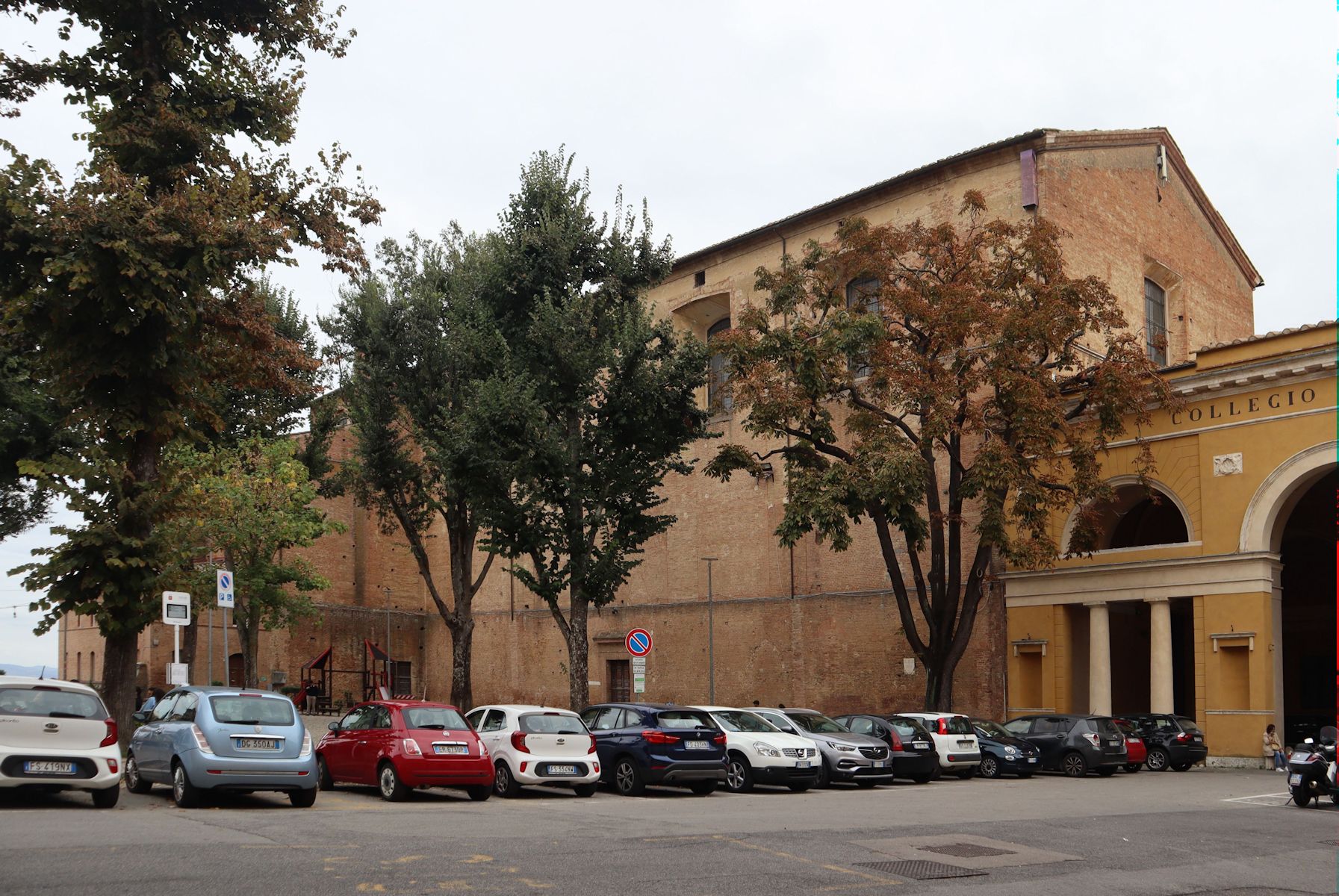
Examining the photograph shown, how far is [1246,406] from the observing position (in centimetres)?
2930

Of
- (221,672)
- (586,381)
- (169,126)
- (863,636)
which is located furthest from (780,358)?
(221,672)

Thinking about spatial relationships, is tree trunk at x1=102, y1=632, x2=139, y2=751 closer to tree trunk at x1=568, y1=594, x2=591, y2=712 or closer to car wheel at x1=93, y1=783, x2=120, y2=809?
car wheel at x1=93, y1=783, x2=120, y2=809

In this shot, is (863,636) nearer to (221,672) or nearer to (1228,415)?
(1228,415)

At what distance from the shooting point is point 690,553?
43000 mm

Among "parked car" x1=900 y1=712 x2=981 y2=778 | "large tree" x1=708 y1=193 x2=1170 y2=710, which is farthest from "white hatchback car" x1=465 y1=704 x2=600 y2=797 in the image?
"large tree" x1=708 y1=193 x2=1170 y2=710

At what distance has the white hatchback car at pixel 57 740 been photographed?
13.8 meters

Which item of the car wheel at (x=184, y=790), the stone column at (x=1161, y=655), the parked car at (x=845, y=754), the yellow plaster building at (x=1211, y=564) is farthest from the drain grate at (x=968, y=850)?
the stone column at (x=1161, y=655)

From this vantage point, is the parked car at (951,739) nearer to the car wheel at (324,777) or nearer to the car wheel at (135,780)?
the car wheel at (324,777)

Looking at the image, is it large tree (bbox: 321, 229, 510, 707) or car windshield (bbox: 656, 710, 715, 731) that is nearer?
car windshield (bbox: 656, 710, 715, 731)

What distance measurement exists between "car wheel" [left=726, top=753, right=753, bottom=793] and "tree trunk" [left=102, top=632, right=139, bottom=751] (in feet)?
30.5

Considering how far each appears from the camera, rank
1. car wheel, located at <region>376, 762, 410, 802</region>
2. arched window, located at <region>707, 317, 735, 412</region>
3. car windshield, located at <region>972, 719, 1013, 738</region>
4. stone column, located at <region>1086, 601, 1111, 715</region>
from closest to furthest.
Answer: car wheel, located at <region>376, 762, 410, 802</region>, car windshield, located at <region>972, 719, 1013, 738</region>, stone column, located at <region>1086, 601, 1111, 715</region>, arched window, located at <region>707, 317, 735, 412</region>

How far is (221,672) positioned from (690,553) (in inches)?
754

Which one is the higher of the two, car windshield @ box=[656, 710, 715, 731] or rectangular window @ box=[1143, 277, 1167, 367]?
rectangular window @ box=[1143, 277, 1167, 367]

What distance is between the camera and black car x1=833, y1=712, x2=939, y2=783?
912 inches
